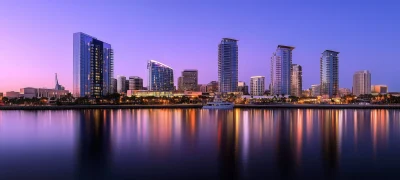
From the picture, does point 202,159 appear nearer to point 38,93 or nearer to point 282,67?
point 282,67

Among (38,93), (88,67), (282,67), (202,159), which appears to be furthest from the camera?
(282,67)

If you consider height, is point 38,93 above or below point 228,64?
below

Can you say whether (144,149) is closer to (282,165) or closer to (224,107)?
(282,165)

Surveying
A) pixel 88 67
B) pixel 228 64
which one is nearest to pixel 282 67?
pixel 228 64

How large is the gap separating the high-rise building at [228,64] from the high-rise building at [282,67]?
93.8ft

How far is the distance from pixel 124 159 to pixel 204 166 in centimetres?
534

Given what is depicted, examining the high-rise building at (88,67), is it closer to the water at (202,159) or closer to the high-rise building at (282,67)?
the high-rise building at (282,67)

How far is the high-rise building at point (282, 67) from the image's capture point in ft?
638

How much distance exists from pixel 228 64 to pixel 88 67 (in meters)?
81.4

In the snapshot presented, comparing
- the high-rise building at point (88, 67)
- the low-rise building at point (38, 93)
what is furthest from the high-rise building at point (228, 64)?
the low-rise building at point (38, 93)

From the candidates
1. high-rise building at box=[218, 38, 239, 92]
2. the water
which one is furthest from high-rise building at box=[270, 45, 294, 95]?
the water

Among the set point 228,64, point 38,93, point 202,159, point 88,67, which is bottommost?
point 202,159

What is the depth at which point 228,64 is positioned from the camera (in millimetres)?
184500

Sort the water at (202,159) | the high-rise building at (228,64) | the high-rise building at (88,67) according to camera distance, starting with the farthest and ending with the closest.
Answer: the high-rise building at (228,64), the high-rise building at (88,67), the water at (202,159)
